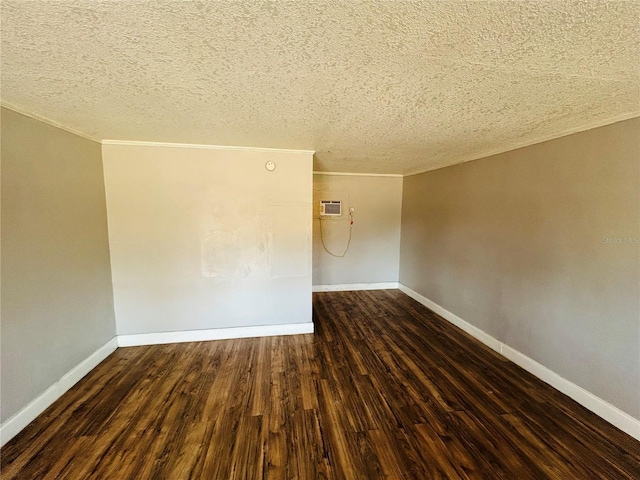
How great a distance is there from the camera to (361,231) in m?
4.87

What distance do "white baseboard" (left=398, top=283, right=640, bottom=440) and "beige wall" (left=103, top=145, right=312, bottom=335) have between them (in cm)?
206

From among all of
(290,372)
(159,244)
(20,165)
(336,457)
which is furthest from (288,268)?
(20,165)

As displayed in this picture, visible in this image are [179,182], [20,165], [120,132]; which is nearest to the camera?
[20,165]

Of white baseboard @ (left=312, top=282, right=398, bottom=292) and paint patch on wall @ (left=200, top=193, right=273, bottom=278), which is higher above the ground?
paint patch on wall @ (left=200, top=193, right=273, bottom=278)

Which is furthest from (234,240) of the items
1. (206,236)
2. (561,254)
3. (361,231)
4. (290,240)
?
(561,254)

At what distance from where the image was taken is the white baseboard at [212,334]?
9.41 ft

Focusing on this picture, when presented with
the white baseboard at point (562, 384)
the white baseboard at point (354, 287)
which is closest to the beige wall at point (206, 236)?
the white baseboard at point (354, 287)

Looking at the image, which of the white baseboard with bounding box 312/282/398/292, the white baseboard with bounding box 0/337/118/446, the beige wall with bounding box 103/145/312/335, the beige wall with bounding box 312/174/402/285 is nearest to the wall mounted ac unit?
the beige wall with bounding box 312/174/402/285

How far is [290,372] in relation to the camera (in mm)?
2408

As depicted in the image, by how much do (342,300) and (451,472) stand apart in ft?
9.77

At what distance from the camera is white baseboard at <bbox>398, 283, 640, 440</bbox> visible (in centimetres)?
174

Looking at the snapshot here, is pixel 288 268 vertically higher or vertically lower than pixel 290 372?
higher

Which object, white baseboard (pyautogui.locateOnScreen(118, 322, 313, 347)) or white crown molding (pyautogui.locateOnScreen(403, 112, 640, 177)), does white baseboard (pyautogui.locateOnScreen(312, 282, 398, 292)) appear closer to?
white baseboard (pyautogui.locateOnScreen(118, 322, 313, 347))

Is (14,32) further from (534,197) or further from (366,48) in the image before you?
(534,197)
